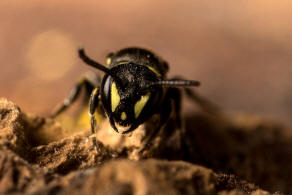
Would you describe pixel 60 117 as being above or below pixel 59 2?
below

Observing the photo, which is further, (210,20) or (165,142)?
(210,20)

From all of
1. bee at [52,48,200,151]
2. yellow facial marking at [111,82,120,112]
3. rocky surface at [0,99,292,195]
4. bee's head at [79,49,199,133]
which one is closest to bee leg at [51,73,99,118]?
rocky surface at [0,99,292,195]

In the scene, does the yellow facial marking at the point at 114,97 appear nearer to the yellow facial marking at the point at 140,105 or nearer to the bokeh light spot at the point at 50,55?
the yellow facial marking at the point at 140,105

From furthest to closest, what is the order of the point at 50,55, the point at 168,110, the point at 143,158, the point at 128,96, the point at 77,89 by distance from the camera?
1. the point at 50,55
2. the point at 77,89
3. the point at 168,110
4. the point at 143,158
5. the point at 128,96

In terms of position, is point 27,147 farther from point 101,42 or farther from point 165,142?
point 101,42

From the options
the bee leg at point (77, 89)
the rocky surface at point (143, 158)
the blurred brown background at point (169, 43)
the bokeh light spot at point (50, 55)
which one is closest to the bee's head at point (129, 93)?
the rocky surface at point (143, 158)

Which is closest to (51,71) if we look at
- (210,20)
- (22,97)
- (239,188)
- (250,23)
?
(22,97)

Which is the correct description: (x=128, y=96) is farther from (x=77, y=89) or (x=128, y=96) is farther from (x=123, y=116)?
(x=77, y=89)

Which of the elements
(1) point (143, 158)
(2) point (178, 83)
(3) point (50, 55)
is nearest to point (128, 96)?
(2) point (178, 83)
